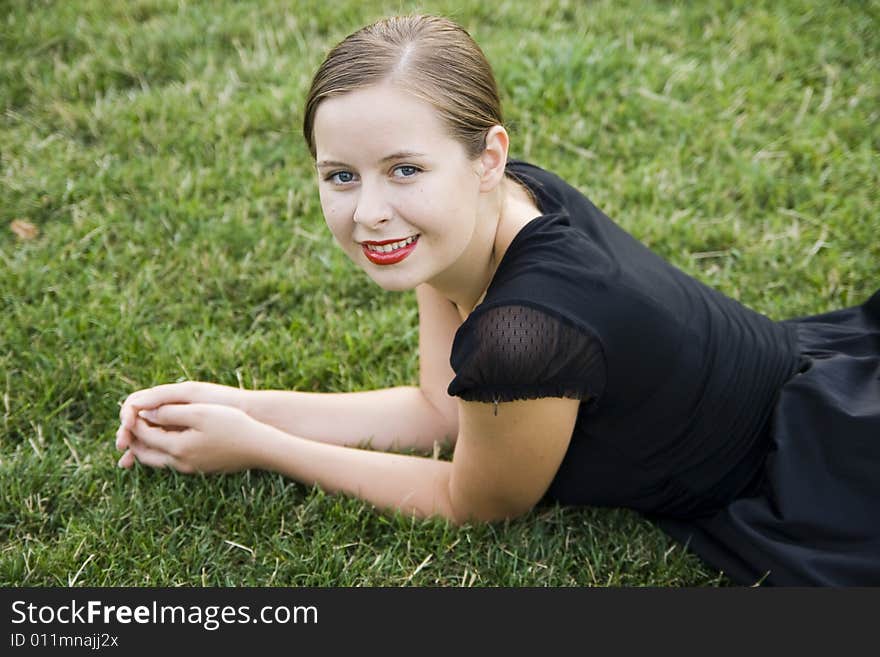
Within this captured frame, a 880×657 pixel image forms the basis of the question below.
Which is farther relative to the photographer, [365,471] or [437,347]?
[437,347]

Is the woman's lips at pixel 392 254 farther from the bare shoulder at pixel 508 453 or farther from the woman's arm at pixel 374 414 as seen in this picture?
the woman's arm at pixel 374 414

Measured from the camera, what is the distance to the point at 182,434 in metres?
2.68

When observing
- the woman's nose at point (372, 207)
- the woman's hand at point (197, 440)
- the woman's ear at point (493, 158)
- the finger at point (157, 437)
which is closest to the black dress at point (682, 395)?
the woman's ear at point (493, 158)

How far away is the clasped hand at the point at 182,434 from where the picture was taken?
266 centimetres

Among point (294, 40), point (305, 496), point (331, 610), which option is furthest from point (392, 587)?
point (294, 40)

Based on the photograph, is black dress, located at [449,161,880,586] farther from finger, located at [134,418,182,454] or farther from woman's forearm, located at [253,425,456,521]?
finger, located at [134,418,182,454]

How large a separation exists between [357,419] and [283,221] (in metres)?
1.12

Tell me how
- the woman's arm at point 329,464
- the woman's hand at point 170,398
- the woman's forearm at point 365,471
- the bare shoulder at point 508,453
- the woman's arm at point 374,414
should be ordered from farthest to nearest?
1. the woman's arm at point 374,414
2. the woman's hand at point 170,398
3. the woman's forearm at point 365,471
4. the woman's arm at point 329,464
5. the bare shoulder at point 508,453

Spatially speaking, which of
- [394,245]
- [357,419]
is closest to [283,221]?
[357,419]

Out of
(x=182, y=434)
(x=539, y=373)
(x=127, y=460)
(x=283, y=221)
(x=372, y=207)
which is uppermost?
(x=372, y=207)

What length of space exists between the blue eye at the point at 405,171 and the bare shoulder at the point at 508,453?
19.8 inches

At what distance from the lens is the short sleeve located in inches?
80.9

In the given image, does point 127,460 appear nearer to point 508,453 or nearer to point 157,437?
point 157,437

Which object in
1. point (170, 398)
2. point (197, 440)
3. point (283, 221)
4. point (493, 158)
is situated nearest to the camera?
point (493, 158)
